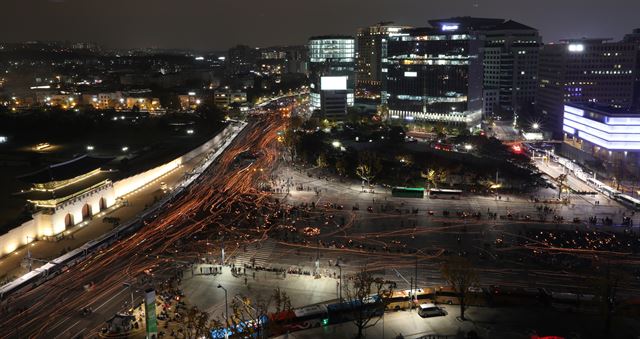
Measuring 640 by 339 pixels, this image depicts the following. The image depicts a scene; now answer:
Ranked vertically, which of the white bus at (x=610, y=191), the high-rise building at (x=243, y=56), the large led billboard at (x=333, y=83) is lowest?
the white bus at (x=610, y=191)

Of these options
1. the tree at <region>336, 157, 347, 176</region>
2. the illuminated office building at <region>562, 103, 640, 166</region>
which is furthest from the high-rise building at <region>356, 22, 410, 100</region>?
the tree at <region>336, 157, 347, 176</region>

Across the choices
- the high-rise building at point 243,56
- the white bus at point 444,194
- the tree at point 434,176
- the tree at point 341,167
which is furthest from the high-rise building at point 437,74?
the high-rise building at point 243,56

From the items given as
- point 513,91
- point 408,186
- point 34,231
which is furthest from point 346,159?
point 513,91

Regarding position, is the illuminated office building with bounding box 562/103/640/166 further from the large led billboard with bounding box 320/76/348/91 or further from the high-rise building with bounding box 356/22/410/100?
the high-rise building with bounding box 356/22/410/100

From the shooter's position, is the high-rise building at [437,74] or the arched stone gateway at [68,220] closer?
the arched stone gateway at [68,220]

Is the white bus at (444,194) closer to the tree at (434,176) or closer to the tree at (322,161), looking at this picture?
the tree at (434,176)

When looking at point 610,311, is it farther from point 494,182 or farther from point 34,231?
point 34,231

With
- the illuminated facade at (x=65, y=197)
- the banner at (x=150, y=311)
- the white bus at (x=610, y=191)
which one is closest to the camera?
the banner at (x=150, y=311)
